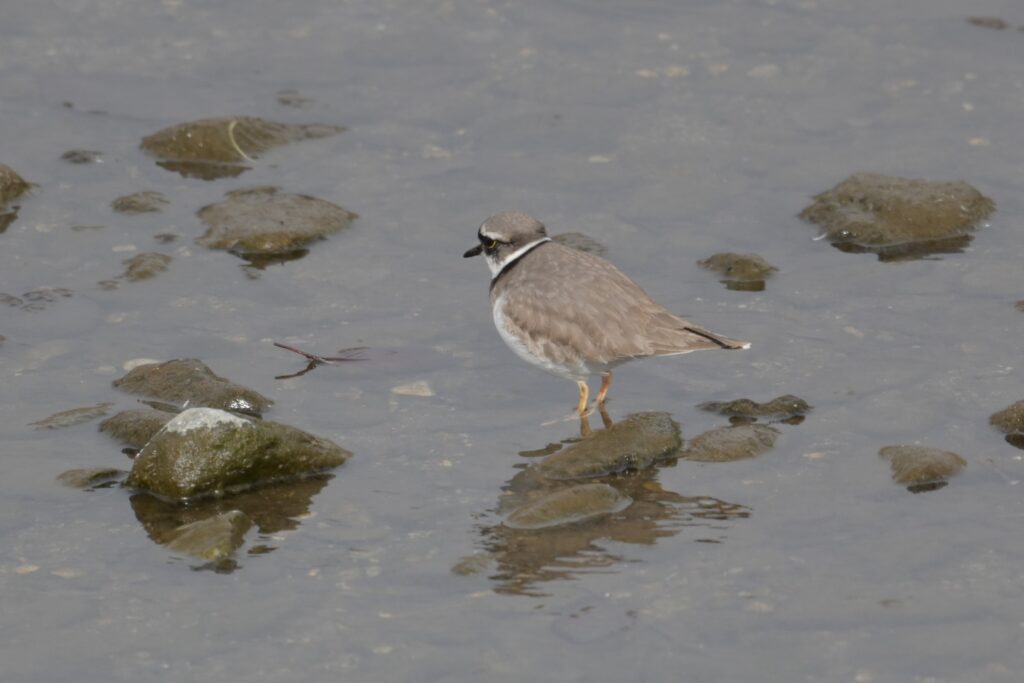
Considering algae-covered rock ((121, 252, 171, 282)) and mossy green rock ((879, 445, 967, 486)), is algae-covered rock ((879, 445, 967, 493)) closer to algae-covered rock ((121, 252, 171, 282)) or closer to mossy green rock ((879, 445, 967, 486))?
mossy green rock ((879, 445, 967, 486))

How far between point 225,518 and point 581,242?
4.59m

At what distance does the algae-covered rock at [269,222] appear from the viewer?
11.3 metres

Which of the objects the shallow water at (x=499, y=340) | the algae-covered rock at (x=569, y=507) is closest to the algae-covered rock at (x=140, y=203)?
the shallow water at (x=499, y=340)

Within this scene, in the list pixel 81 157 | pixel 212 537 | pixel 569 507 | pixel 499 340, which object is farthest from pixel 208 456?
pixel 81 157

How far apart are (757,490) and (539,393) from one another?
6.58ft

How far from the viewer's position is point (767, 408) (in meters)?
9.09

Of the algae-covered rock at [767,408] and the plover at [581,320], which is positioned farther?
the algae-covered rock at [767,408]

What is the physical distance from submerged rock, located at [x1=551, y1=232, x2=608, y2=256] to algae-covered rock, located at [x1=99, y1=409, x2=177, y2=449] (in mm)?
3737

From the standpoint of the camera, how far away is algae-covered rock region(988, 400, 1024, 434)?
864cm

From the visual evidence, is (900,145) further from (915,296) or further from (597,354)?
(597,354)

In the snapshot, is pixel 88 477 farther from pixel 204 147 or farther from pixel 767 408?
pixel 204 147

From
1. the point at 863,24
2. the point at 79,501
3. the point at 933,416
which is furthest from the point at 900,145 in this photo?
the point at 79,501

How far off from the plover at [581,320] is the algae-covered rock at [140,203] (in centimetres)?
360

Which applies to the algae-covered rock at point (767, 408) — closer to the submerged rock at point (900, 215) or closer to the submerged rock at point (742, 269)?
the submerged rock at point (742, 269)
